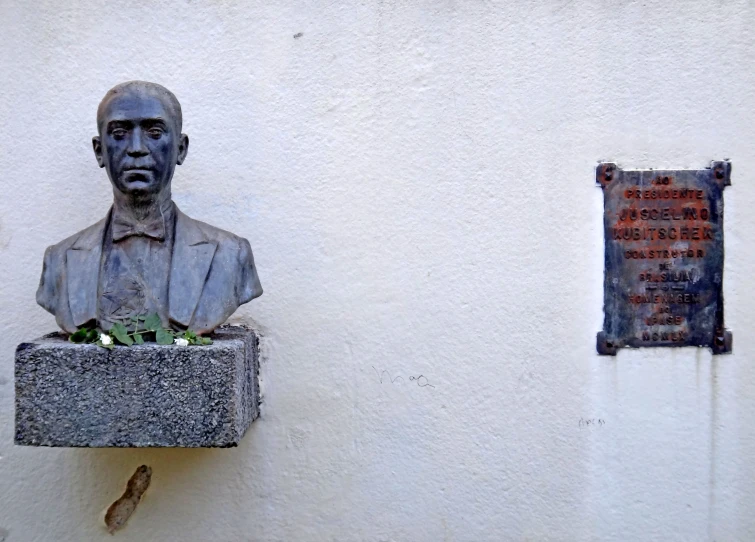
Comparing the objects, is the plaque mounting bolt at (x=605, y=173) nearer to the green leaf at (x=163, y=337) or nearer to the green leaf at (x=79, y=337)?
the green leaf at (x=163, y=337)

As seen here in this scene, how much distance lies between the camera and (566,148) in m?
3.35

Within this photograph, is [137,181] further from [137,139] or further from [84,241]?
Result: [84,241]

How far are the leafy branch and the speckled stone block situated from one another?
0.04m

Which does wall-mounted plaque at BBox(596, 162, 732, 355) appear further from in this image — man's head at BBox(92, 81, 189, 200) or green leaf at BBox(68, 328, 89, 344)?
green leaf at BBox(68, 328, 89, 344)

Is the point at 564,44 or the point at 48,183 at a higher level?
the point at 564,44

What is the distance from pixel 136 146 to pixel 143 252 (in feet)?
1.29

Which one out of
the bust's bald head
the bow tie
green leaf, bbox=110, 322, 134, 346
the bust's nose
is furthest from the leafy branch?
the bust's bald head

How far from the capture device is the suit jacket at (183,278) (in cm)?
278

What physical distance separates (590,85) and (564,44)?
0.67 ft

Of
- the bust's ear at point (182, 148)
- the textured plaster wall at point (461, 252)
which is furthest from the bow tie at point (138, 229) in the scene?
the textured plaster wall at point (461, 252)

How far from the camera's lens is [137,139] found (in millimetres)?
2693

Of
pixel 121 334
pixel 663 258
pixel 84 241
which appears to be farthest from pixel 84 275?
pixel 663 258

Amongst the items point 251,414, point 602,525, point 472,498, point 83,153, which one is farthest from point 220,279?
point 602,525

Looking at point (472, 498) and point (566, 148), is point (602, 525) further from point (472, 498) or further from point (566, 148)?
point (566, 148)
